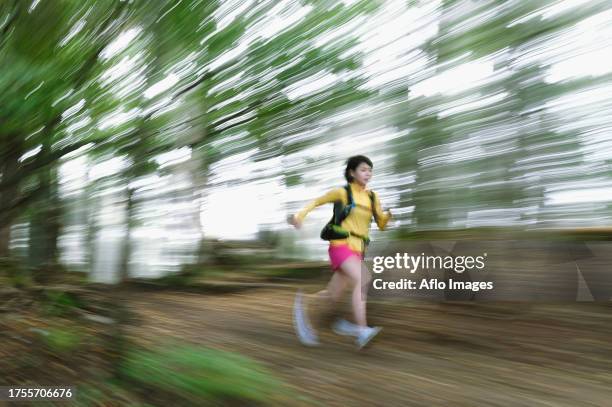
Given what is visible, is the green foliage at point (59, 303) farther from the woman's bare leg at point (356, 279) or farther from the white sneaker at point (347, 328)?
the woman's bare leg at point (356, 279)

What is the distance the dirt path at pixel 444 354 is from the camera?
2666 mm

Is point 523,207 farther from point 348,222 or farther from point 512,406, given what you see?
point 512,406

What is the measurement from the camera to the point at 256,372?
8.87 ft

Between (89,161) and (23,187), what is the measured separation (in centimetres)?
66

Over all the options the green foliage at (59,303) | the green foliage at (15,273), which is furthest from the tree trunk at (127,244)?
the green foliage at (15,273)

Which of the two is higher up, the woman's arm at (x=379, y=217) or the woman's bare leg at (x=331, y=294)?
the woman's arm at (x=379, y=217)

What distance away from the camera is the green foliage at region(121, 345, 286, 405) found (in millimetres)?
2473

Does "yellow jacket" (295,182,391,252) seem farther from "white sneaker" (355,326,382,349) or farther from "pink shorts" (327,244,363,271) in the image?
"white sneaker" (355,326,382,349)

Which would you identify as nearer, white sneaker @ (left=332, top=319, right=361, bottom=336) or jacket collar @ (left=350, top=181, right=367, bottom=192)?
jacket collar @ (left=350, top=181, right=367, bottom=192)

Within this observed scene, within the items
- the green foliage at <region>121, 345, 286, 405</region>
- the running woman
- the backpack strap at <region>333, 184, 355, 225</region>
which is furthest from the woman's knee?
the green foliage at <region>121, 345, 286, 405</region>

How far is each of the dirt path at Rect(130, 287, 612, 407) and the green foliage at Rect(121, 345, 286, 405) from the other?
10.1 inches

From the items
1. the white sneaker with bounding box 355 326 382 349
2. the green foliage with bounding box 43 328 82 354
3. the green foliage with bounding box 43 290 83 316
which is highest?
the green foliage with bounding box 43 290 83 316

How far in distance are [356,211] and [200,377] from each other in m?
1.39

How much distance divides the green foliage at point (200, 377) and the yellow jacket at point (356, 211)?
0.99 meters
